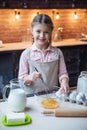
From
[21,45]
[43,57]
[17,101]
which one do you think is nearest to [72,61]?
[21,45]

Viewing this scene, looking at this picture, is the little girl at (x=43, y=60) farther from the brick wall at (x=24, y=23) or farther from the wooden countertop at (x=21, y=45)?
the brick wall at (x=24, y=23)

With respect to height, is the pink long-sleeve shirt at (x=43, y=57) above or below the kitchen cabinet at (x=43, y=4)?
below

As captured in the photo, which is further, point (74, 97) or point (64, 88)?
point (64, 88)

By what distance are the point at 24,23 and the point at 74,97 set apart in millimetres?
2520

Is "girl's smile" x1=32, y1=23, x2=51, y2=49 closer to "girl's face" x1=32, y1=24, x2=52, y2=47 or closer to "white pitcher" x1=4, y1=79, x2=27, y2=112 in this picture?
"girl's face" x1=32, y1=24, x2=52, y2=47

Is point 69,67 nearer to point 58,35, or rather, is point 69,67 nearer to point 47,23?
point 58,35

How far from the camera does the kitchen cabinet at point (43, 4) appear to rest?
360 cm

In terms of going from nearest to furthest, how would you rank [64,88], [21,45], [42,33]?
[64,88]
[42,33]
[21,45]

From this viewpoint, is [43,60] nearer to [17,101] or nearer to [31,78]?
[31,78]

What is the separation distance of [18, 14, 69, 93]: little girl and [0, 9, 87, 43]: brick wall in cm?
193

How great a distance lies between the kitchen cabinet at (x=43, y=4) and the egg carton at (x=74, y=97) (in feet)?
7.03

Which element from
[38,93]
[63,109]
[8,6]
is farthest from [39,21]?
[8,6]

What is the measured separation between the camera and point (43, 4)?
3.85 metres

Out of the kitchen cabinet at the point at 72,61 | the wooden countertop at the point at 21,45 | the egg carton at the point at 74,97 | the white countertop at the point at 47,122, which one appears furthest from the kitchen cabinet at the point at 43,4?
the white countertop at the point at 47,122
